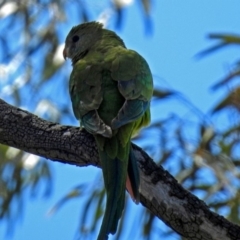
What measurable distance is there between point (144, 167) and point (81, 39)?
52.4 inches

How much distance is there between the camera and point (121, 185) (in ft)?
9.49

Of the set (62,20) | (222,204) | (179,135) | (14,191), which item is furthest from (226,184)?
(62,20)

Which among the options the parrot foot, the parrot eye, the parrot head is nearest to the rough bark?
the parrot foot

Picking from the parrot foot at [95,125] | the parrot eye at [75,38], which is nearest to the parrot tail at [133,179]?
the parrot foot at [95,125]

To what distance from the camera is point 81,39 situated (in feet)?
13.6

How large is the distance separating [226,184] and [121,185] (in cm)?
197

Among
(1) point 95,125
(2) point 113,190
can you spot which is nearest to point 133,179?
(2) point 113,190

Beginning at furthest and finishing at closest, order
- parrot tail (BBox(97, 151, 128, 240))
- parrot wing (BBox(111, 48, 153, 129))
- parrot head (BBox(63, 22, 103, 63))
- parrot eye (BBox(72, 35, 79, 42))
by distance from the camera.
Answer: parrot eye (BBox(72, 35, 79, 42)) → parrot head (BBox(63, 22, 103, 63)) → parrot wing (BBox(111, 48, 153, 129)) → parrot tail (BBox(97, 151, 128, 240))

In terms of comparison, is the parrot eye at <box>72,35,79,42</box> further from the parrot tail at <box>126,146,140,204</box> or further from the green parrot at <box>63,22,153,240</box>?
the parrot tail at <box>126,146,140,204</box>

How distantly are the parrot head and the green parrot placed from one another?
3.0 inches

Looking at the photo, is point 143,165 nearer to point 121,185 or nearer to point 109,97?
point 121,185

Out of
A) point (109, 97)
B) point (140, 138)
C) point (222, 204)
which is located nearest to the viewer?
point (109, 97)

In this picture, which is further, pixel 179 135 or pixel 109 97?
pixel 179 135

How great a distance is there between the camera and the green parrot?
2893 mm
